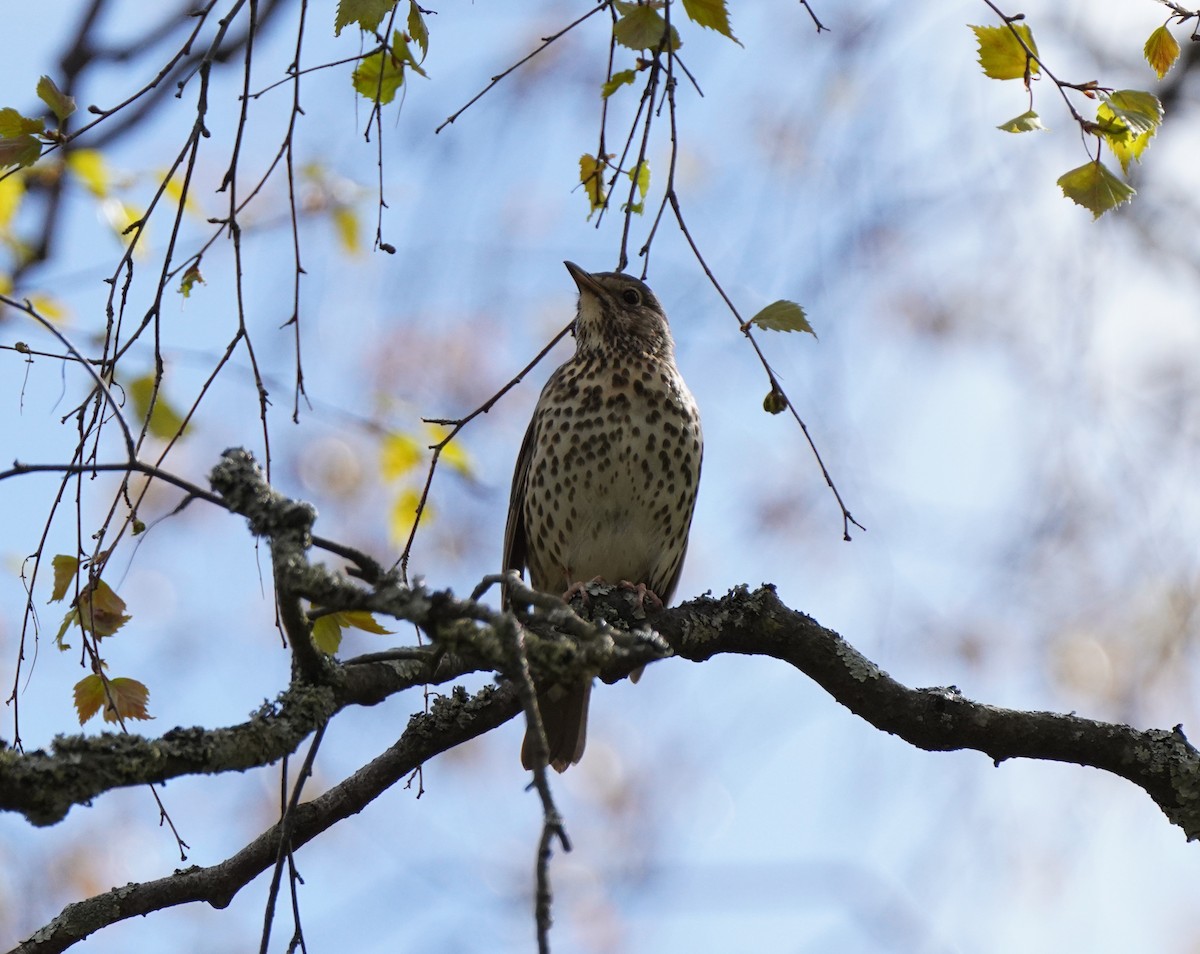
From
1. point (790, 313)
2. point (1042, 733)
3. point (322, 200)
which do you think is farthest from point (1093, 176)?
point (322, 200)

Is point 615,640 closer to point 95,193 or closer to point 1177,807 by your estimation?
point 1177,807

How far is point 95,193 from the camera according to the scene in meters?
6.25

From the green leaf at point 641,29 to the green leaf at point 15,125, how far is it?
1420mm

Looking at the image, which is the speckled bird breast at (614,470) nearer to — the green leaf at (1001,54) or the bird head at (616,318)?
the bird head at (616,318)

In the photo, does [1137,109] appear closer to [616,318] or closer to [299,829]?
[299,829]

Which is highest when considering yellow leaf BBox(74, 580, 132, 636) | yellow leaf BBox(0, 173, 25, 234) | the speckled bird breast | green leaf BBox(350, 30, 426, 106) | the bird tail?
yellow leaf BBox(0, 173, 25, 234)

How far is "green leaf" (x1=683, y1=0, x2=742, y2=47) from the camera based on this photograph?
11.3 ft

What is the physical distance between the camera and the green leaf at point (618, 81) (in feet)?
12.3

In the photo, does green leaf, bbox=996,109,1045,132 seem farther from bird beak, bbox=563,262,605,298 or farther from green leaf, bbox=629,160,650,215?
bird beak, bbox=563,262,605,298

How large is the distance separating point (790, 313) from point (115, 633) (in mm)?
1881

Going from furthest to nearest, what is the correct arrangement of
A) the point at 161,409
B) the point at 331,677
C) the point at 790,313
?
the point at 161,409, the point at 790,313, the point at 331,677

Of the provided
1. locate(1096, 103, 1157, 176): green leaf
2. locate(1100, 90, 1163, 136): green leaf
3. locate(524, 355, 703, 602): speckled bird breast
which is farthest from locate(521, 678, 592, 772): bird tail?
locate(1100, 90, 1163, 136): green leaf

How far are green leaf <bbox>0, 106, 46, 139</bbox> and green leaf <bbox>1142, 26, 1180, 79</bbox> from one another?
2.70 metres

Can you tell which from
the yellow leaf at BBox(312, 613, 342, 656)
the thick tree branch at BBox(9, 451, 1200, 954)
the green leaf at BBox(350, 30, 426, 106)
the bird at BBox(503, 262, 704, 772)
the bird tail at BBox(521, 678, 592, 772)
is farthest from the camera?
the bird at BBox(503, 262, 704, 772)
